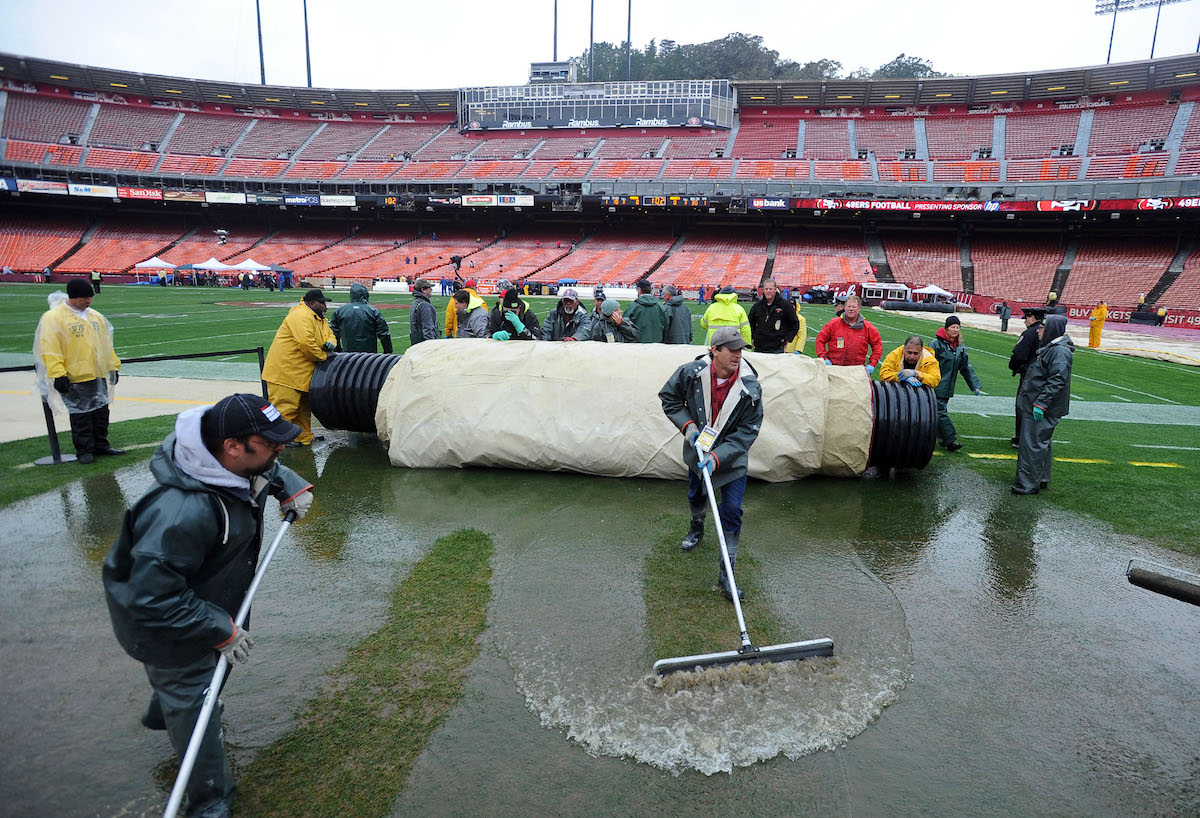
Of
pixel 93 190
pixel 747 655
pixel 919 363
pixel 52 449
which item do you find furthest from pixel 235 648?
pixel 93 190

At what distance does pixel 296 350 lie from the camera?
24.1ft

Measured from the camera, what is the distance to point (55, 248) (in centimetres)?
4662

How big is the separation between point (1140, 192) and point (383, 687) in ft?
163

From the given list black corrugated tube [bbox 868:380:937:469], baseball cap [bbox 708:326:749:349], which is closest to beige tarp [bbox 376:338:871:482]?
black corrugated tube [bbox 868:380:937:469]

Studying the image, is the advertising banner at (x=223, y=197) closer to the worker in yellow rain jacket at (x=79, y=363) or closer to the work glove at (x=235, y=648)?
the worker in yellow rain jacket at (x=79, y=363)

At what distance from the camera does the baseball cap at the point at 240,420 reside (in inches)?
92.2

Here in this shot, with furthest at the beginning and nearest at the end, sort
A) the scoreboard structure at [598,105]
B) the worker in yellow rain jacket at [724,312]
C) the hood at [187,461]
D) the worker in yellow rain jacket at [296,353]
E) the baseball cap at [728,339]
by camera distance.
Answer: the scoreboard structure at [598,105] → the worker in yellow rain jacket at [724,312] → the worker in yellow rain jacket at [296,353] → the baseball cap at [728,339] → the hood at [187,461]

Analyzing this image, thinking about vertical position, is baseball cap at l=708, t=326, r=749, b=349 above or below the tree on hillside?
below

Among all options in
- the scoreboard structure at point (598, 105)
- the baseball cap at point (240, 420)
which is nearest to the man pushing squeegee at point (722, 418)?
the baseball cap at point (240, 420)

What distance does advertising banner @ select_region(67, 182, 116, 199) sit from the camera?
4716 centimetres

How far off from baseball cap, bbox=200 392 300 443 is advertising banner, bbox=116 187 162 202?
195ft

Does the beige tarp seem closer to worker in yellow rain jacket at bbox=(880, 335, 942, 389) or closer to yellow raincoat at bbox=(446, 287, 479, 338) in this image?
worker in yellow rain jacket at bbox=(880, 335, 942, 389)

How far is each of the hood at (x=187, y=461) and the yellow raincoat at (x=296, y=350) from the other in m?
5.32

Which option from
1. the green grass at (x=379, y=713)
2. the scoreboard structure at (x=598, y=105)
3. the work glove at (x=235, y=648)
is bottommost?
the green grass at (x=379, y=713)
